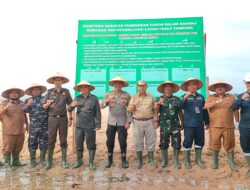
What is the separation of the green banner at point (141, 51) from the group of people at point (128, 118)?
83 cm

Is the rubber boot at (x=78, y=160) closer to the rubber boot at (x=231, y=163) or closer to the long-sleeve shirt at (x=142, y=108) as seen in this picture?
the long-sleeve shirt at (x=142, y=108)

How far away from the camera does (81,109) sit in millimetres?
7102

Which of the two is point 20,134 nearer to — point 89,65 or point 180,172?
point 89,65

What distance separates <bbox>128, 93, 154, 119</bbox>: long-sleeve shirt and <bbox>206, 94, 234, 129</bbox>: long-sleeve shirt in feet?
4.15

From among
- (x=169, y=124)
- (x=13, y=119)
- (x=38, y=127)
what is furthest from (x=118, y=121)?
(x=13, y=119)

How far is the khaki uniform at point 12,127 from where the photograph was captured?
7.30 meters

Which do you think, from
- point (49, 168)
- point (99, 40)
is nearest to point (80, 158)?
point (49, 168)

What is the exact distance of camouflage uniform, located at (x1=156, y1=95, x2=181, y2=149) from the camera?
682 centimetres

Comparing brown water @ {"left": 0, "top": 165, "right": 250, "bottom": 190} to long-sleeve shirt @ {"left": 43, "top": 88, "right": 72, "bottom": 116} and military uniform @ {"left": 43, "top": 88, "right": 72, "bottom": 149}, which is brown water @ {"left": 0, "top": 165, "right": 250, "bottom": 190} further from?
long-sleeve shirt @ {"left": 43, "top": 88, "right": 72, "bottom": 116}

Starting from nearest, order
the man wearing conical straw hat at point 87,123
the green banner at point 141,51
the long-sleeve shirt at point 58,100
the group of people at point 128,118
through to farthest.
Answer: the group of people at point 128,118 → the man wearing conical straw hat at point 87,123 → the long-sleeve shirt at point 58,100 → the green banner at point 141,51

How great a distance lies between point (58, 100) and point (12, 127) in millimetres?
1342

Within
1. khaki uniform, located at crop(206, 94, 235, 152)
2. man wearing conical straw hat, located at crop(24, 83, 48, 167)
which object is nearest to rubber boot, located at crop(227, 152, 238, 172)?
khaki uniform, located at crop(206, 94, 235, 152)

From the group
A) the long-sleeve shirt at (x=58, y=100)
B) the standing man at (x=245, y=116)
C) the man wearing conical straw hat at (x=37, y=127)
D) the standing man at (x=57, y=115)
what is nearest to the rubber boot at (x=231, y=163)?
the standing man at (x=245, y=116)

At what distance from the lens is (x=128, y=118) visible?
699cm
